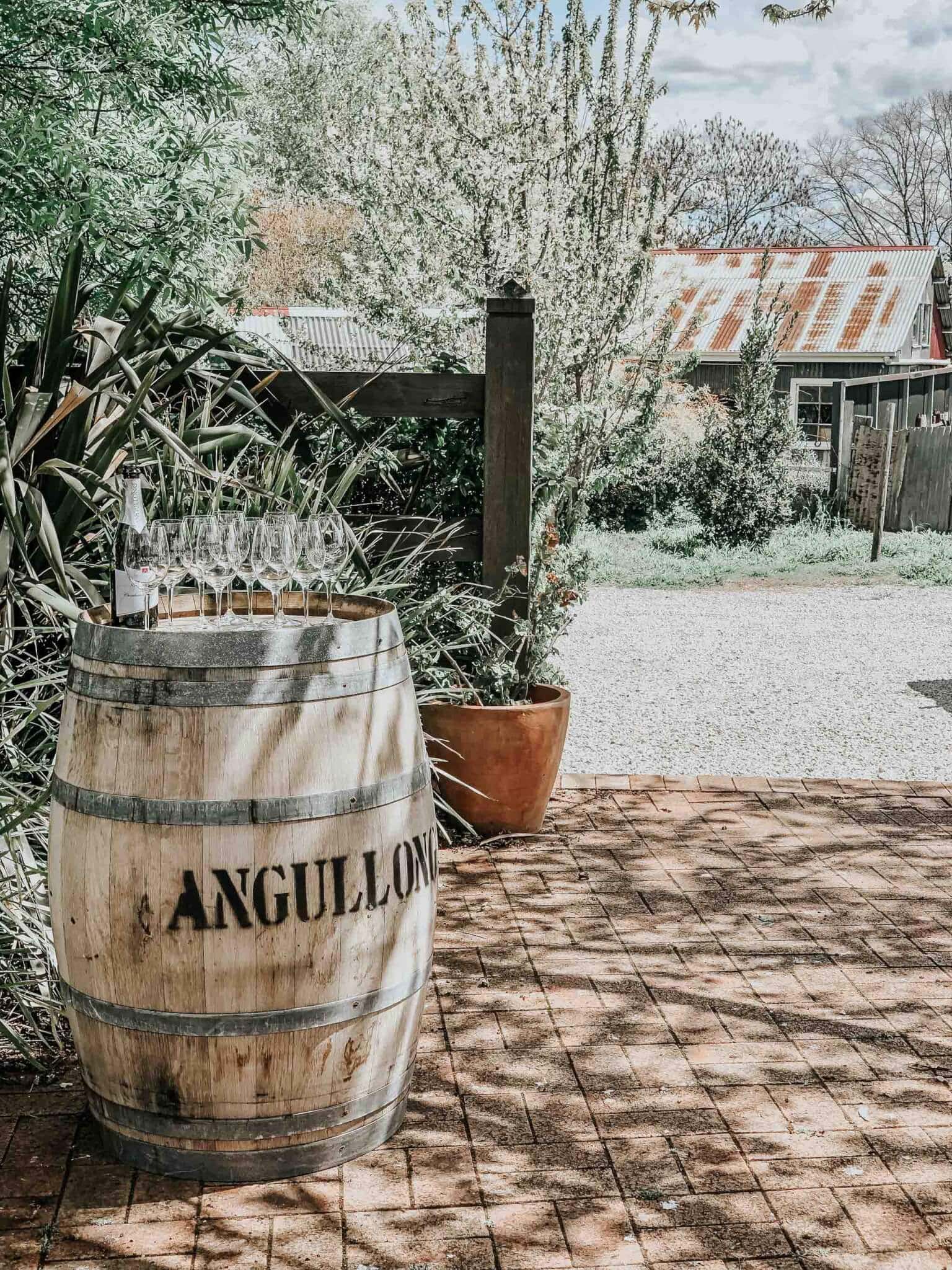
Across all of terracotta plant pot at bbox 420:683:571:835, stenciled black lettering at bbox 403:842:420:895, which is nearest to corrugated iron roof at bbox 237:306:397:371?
terracotta plant pot at bbox 420:683:571:835

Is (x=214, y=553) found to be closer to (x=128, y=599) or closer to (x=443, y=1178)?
(x=128, y=599)

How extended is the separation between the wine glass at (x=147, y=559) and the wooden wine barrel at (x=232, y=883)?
0.24m

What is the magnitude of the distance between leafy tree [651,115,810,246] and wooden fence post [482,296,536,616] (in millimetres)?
32129

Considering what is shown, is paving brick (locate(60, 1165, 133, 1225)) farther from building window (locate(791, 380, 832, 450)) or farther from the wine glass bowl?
building window (locate(791, 380, 832, 450))

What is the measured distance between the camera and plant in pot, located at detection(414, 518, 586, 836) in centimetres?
452

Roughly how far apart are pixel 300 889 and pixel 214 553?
785 mm

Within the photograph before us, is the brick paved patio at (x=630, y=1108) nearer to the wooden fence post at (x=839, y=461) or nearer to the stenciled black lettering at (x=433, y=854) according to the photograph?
the stenciled black lettering at (x=433, y=854)

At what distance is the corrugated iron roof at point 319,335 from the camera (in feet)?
35.7

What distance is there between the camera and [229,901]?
91.7 inches

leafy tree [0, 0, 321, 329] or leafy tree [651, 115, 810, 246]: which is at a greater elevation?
leafy tree [651, 115, 810, 246]

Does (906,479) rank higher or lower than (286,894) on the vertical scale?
higher

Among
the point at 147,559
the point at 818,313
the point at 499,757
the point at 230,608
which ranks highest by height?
the point at 818,313

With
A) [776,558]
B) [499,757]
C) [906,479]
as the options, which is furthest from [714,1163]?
[906,479]

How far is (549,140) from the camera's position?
9.23 m
